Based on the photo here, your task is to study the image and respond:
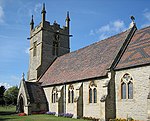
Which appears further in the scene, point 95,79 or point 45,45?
point 45,45

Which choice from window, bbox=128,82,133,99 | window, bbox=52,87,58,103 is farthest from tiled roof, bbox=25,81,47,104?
window, bbox=128,82,133,99

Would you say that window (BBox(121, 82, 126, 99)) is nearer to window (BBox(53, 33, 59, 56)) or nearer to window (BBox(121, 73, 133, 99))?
window (BBox(121, 73, 133, 99))

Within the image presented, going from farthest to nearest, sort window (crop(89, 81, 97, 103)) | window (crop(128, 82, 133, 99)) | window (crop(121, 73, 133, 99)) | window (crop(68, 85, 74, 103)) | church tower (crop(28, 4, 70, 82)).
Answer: church tower (crop(28, 4, 70, 82)) → window (crop(68, 85, 74, 103)) → window (crop(89, 81, 97, 103)) → window (crop(121, 73, 133, 99)) → window (crop(128, 82, 133, 99))

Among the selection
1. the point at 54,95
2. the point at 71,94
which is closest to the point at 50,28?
the point at 54,95

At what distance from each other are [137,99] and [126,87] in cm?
196

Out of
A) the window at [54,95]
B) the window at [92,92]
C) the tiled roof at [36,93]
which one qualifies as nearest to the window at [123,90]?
the window at [92,92]

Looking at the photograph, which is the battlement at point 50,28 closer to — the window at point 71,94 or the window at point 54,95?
the window at point 54,95

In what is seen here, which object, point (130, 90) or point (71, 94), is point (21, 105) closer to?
point (71, 94)

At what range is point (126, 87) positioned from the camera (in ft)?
74.6

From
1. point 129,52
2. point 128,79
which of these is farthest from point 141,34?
point 128,79

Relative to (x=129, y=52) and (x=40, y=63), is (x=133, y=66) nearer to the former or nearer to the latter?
(x=129, y=52)

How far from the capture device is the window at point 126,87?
22.4 m

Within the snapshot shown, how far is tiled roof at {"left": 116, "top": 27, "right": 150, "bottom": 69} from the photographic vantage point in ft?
72.3

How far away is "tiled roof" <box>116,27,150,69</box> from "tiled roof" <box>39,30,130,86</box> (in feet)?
4.78
